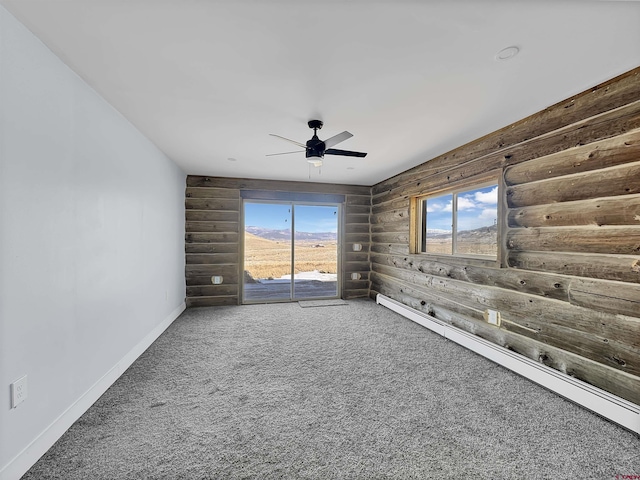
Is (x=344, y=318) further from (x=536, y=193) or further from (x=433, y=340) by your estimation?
(x=536, y=193)

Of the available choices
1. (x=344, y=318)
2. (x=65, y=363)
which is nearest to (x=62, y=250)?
(x=65, y=363)

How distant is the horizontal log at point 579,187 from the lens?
1873 millimetres

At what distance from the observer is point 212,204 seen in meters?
4.97

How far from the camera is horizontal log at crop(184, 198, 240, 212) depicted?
4883mm

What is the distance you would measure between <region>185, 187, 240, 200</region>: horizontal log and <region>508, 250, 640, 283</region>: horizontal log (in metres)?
4.24

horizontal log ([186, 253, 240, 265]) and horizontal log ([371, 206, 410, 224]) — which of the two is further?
horizontal log ([186, 253, 240, 265])

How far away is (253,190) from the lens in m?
5.15

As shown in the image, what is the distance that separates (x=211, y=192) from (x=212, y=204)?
21 cm

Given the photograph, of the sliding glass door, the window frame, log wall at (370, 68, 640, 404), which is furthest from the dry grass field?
log wall at (370, 68, 640, 404)

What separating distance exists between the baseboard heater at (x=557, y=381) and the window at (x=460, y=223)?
3.14 ft

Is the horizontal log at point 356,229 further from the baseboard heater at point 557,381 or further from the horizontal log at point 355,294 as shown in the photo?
the baseboard heater at point 557,381

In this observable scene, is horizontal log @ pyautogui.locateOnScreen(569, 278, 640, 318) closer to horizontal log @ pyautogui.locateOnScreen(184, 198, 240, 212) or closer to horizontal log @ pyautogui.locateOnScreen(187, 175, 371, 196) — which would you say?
horizontal log @ pyautogui.locateOnScreen(187, 175, 371, 196)

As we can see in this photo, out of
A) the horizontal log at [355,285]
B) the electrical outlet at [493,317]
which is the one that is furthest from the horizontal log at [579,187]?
the horizontal log at [355,285]

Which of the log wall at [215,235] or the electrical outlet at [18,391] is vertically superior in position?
the log wall at [215,235]
